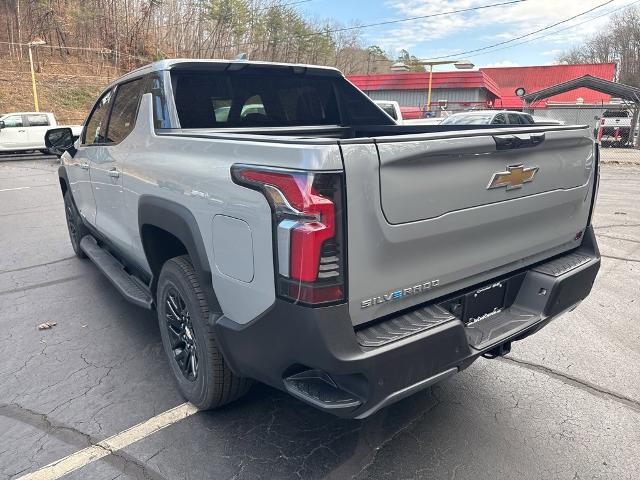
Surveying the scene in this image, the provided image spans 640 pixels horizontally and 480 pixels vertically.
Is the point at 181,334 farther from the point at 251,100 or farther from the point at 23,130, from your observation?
the point at 23,130

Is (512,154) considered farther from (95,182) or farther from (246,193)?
(95,182)

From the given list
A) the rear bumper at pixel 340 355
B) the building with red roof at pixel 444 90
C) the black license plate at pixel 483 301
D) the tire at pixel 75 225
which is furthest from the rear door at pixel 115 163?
the building with red roof at pixel 444 90

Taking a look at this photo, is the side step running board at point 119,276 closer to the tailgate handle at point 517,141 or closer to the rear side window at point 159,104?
the rear side window at point 159,104

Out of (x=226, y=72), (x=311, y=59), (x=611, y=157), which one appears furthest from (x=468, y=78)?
(x=226, y=72)

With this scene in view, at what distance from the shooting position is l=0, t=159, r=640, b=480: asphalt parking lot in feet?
8.07

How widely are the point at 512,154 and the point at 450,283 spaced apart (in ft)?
2.28

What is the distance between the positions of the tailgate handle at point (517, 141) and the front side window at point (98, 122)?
3314 millimetres

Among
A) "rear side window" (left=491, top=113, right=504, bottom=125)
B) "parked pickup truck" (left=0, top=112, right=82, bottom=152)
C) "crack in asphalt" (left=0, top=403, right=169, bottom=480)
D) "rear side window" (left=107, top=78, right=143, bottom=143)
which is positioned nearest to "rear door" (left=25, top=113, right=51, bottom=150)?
"parked pickup truck" (left=0, top=112, right=82, bottom=152)

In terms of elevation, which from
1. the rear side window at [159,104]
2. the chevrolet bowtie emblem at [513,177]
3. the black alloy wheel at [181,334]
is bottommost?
the black alloy wheel at [181,334]

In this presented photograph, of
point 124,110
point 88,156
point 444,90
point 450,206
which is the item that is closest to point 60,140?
point 88,156

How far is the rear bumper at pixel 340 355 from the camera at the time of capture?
74.6 inches

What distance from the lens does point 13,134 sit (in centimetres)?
1844

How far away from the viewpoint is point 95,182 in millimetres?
4273

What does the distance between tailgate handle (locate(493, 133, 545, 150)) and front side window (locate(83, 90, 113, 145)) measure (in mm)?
3314
